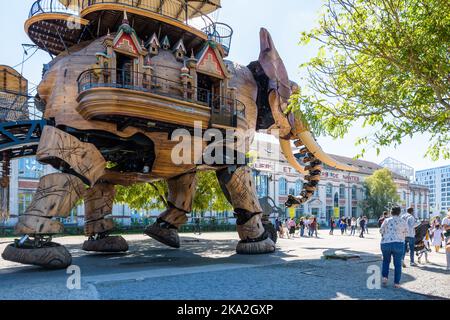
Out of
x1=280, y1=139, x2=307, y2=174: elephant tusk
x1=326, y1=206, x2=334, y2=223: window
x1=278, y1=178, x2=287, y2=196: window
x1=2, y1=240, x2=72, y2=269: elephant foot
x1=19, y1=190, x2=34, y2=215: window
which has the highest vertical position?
x1=280, y1=139, x2=307, y2=174: elephant tusk

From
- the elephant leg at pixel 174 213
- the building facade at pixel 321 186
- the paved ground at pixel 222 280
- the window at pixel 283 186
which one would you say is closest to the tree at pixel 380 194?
the building facade at pixel 321 186

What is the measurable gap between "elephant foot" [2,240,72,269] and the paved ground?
11.1 inches

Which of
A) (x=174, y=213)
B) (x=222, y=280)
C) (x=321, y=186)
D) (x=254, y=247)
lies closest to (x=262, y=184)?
(x=321, y=186)

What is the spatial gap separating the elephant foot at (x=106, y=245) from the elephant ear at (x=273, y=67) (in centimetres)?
762

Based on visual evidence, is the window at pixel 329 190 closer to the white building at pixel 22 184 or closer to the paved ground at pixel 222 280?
the white building at pixel 22 184

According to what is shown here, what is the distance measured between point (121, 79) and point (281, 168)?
39671 mm

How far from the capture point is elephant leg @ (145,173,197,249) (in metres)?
16.6

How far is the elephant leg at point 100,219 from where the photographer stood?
49.5 ft

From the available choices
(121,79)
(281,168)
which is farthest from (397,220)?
(281,168)

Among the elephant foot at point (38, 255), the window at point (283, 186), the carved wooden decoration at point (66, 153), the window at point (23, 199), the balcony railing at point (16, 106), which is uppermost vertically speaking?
the balcony railing at point (16, 106)

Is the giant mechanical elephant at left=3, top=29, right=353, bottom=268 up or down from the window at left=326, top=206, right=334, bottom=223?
up

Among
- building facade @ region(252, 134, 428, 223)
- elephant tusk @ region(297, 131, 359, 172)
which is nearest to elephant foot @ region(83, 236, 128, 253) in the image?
elephant tusk @ region(297, 131, 359, 172)

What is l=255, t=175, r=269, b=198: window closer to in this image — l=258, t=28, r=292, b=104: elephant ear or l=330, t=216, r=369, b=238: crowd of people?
l=330, t=216, r=369, b=238: crowd of people
